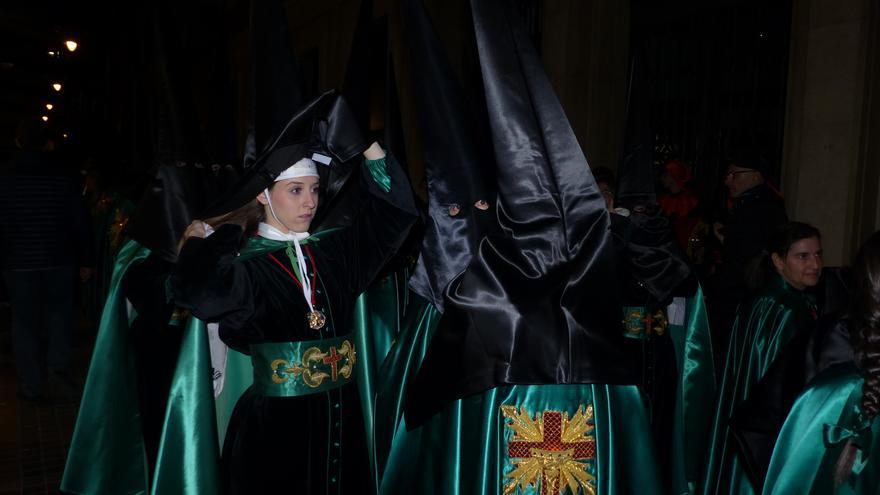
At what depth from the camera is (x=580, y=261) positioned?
227 centimetres

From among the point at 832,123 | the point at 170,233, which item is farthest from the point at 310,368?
the point at 832,123

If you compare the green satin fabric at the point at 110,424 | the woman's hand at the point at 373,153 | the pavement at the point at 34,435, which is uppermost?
the woman's hand at the point at 373,153

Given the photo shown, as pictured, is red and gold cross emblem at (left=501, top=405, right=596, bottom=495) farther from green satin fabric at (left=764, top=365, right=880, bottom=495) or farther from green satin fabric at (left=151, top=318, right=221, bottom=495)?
green satin fabric at (left=151, top=318, right=221, bottom=495)

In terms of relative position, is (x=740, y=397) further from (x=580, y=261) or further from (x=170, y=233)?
(x=170, y=233)

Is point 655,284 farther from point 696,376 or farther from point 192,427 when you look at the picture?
point 192,427

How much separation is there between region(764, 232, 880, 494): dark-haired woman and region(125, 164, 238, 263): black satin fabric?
10.0ft

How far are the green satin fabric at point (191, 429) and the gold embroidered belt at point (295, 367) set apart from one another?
1.02 feet

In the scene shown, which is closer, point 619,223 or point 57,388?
point 619,223

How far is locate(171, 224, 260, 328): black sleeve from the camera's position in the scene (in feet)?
9.58

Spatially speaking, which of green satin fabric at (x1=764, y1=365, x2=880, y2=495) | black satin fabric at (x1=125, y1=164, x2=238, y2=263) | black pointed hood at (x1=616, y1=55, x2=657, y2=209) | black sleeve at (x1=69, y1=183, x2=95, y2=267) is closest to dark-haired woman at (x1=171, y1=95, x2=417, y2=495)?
black satin fabric at (x1=125, y1=164, x2=238, y2=263)

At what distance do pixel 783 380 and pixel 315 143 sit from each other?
1945mm

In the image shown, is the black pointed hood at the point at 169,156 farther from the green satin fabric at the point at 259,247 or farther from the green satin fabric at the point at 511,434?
the green satin fabric at the point at 511,434

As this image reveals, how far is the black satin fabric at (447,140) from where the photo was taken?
2422 millimetres

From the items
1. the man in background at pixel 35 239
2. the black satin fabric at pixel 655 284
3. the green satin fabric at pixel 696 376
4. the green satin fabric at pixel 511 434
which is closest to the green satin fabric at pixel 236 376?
the green satin fabric at pixel 511 434
